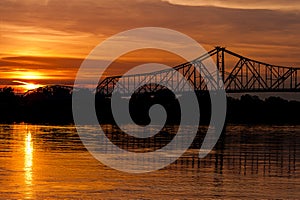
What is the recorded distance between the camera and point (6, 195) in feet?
67.9

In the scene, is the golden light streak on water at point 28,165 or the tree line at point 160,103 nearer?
the golden light streak on water at point 28,165

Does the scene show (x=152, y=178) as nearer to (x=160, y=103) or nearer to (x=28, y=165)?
(x=28, y=165)

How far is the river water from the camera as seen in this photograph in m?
21.5

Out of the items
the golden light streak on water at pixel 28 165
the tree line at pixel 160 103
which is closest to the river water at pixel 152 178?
the golden light streak on water at pixel 28 165

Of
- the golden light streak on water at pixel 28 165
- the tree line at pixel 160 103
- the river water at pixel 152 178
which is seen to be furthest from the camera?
the tree line at pixel 160 103

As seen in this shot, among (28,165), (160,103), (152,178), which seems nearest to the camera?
(152,178)

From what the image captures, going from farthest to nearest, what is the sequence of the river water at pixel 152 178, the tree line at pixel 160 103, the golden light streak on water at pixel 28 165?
the tree line at pixel 160 103 < the golden light streak on water at pixel 28 165 < the river water at pixel 152 178

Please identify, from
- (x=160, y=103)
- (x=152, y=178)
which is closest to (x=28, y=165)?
(x=152, y=178)

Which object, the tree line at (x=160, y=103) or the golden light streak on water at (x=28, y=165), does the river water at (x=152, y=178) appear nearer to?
the golden light streak on water at (x=28, y=165)

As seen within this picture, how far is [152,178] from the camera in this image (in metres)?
25.2

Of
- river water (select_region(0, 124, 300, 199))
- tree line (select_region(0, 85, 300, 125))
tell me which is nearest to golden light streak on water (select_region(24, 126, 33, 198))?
river water (select_region(0, 124, 300, 199))

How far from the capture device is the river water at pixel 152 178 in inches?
848

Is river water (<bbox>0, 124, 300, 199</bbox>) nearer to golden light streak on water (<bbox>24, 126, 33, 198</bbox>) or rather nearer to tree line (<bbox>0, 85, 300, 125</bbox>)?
golden light streak on water (<bbox>24, 126, 33, 198</bbox>)

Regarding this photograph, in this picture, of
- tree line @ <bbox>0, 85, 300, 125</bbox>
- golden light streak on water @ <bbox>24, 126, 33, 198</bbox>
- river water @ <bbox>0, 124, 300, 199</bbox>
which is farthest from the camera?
tree line @ <bbox>0, 85, 300, 125</bbox>
